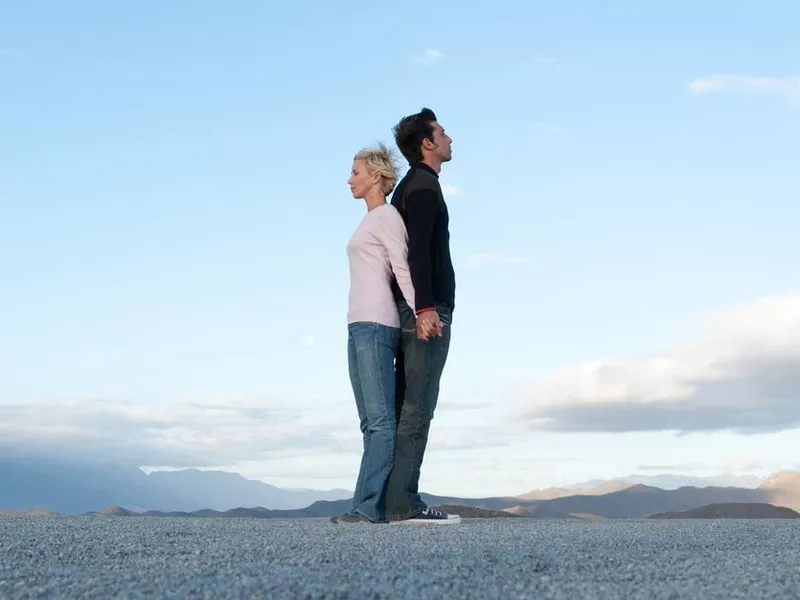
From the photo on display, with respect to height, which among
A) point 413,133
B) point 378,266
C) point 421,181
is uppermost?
point 413,133

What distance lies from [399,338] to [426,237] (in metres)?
0.65

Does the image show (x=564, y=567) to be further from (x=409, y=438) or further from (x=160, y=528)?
Result: (x=160, y=528)

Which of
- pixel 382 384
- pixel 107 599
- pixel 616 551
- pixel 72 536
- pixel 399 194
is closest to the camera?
pixel 107 599

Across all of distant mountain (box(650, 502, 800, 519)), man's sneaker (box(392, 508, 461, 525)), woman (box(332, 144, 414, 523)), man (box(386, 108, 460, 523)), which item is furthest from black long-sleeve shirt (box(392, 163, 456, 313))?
distant mountain (box(650, 502, 800, 519))

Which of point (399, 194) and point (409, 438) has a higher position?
point (399, 194)

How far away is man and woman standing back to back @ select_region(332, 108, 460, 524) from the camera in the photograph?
552cm

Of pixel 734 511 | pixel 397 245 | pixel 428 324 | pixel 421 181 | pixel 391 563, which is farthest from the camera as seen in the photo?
pixel 734 511

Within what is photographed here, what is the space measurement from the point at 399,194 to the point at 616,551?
9.15 feet

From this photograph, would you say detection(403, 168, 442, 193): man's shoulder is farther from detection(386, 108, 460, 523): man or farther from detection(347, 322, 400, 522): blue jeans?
detection(347, 322, 400, 522): blue jeans

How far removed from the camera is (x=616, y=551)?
3957mm

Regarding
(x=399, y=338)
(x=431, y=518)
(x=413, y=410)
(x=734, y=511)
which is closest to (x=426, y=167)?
(x=399, y=338)

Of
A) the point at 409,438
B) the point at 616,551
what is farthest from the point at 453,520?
the point at 616,551

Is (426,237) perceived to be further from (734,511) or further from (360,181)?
(734,511)

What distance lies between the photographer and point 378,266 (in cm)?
568
